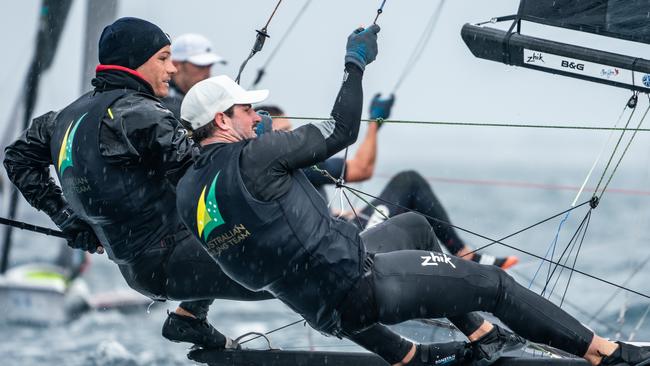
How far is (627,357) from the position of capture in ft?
10.9

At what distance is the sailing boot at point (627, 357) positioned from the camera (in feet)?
10.9

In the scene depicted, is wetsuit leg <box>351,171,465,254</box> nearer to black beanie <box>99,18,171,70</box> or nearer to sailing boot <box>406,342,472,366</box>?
sailing boot <box>406,342,472,366</box>

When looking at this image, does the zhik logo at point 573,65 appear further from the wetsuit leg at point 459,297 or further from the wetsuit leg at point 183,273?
the wetsuit leg at point 183,273

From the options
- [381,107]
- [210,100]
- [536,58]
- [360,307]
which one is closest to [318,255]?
[360,307]

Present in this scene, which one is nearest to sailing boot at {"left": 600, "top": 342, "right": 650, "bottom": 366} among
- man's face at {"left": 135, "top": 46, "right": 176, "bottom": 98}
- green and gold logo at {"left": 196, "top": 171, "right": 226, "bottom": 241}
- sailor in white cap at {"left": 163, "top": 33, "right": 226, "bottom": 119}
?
green and gold logo at {"left": 196, "top": 171, "right": 226, "bottom": 241}

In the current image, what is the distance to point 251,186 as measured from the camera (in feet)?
9.94

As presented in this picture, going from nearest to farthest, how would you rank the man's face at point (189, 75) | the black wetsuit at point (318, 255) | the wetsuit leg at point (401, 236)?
the black wetsuit at point (318, 255) < the wetsuit leg at point (401, 236) < the man's face at point (189, 75)

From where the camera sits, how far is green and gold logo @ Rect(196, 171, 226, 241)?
3.08m

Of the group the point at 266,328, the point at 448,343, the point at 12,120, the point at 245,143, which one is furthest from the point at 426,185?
the point at 12,120

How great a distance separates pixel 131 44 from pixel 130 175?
1.36 feet

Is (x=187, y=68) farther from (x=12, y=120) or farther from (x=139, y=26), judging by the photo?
(x=12, y=120)

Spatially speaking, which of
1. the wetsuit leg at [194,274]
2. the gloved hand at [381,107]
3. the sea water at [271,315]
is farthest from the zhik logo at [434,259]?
the gloved hand at [381,107]

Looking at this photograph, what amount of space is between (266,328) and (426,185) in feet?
17.6

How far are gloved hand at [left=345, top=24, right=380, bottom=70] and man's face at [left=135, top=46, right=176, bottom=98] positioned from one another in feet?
2.25
